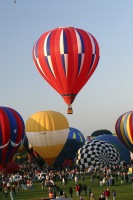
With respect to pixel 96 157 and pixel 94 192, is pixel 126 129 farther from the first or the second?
pixel 94 192

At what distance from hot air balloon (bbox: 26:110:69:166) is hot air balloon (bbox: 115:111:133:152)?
16.4 feet

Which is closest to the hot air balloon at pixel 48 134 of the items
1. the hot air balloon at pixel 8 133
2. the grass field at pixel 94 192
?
the hot air balloon at pixel 8 133

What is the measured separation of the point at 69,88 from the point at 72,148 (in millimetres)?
10205

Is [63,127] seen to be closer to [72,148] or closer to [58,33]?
[72,148]

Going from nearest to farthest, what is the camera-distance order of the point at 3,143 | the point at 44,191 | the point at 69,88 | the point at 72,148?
the point at 44,191
the point at 69,88
the point at 3,143
the point at 72,148

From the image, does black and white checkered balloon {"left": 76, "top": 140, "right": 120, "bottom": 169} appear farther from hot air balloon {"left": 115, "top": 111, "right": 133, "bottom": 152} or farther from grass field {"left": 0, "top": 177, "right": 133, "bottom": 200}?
grass field {"left": 0, "top": 177, "right": 133, "bottom": 200}

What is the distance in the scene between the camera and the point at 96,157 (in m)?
31.4

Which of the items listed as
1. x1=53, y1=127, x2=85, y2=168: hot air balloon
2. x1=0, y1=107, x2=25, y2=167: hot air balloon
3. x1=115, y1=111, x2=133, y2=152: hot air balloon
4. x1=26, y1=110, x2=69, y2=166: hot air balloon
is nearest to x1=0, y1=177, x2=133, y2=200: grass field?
x1=0, y1=107, x2=25, y2=167: hot air balloon

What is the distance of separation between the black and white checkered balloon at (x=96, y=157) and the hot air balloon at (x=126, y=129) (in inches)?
72.5

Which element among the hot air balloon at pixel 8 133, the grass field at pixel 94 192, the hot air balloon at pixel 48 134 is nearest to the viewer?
the grass field at pixel 94 192

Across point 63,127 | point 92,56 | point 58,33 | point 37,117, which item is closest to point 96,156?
point 63,127

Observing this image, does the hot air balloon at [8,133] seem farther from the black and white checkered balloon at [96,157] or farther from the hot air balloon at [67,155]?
the black and white checkered balloon at [96,157]

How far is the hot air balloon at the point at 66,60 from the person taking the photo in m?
26.8

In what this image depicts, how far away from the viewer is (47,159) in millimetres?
33094
